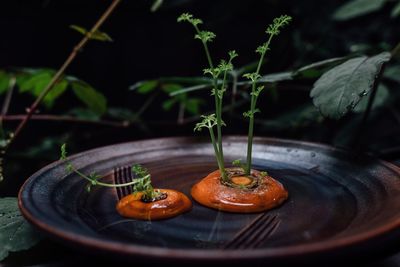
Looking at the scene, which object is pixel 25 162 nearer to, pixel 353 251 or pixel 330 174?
pixel 330 174

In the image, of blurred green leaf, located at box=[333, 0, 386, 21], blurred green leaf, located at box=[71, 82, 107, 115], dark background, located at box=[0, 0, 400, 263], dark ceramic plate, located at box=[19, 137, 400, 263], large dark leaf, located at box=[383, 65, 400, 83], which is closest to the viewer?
dark ceramic plate, located at box=[19, 137, 400, 263]

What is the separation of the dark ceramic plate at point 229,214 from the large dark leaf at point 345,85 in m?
0.17

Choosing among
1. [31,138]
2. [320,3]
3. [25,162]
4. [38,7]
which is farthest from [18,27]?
[320,3]

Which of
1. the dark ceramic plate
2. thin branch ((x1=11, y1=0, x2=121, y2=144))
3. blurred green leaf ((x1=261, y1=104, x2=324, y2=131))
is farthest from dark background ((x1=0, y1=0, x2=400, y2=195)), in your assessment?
the dark ceramic plate

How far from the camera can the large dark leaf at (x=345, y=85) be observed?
0.94m

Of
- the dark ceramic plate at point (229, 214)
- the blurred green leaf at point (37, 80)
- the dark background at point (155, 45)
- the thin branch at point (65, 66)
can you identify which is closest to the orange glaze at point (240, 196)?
the dark ceramic plate at point (229, 214)

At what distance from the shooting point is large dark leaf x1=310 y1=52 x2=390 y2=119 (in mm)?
943

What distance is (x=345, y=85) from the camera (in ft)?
3.21

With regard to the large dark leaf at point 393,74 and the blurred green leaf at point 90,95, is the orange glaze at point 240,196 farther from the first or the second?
the large dark leaf at point 393,74

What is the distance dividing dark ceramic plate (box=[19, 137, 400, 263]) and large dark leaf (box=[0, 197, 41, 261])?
9cm

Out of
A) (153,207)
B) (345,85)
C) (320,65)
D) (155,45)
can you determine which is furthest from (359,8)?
(155,45)

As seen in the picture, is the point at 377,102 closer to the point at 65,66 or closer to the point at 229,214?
the point at 229,214

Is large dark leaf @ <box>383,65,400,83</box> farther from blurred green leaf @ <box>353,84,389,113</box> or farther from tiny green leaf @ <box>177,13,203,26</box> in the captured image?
tiny green leaf @ <box>177,13,203,26</box>

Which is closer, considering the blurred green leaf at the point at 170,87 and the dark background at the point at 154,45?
the blurred green leaf at the point at 170,87
